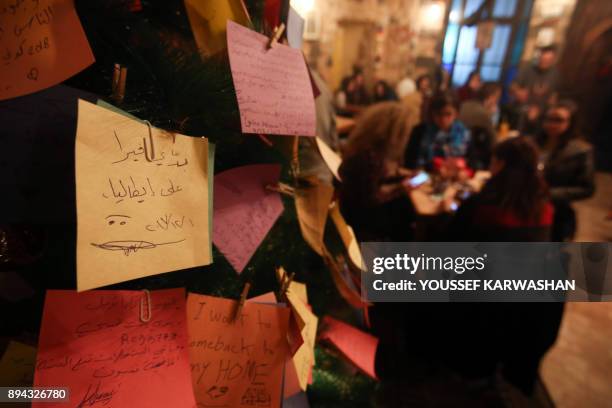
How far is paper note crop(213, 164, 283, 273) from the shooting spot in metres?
0.37

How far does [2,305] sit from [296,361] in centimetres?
34

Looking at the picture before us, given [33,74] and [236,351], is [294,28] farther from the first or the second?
[236,351]

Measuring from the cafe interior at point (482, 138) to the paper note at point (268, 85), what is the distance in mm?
146

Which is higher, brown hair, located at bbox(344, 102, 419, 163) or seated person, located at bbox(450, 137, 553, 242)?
brown hair, located at bbox(344, 102, 419, 163)

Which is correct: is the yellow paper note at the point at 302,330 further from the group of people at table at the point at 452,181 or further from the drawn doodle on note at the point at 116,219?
the group of people at table at the point at 452,181

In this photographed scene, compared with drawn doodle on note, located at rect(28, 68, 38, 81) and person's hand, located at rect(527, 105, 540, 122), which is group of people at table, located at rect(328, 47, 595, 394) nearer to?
drawn doodle on note, located at rect(28, 68, 38, 81)

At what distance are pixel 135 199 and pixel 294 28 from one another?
0.35 m

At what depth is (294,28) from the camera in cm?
45

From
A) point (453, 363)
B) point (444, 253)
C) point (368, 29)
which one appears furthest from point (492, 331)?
point (368, 29)

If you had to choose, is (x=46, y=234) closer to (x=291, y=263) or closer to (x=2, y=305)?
(x=2, y=305)

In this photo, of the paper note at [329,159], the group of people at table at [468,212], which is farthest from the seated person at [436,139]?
the paper note at [329,159]

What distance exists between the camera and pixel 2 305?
1.09 feet

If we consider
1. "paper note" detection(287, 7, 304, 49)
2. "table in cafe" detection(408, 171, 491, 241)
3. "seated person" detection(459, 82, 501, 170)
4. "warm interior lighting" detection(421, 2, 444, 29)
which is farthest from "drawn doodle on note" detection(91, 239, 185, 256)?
"warm interior lighting" detection(421, 2, 444, 29)

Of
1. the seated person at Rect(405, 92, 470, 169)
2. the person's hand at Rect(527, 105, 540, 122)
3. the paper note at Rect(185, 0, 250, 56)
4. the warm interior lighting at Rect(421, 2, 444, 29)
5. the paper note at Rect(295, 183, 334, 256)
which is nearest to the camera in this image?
the paper note at Rect(185, 0, 250, 56)
